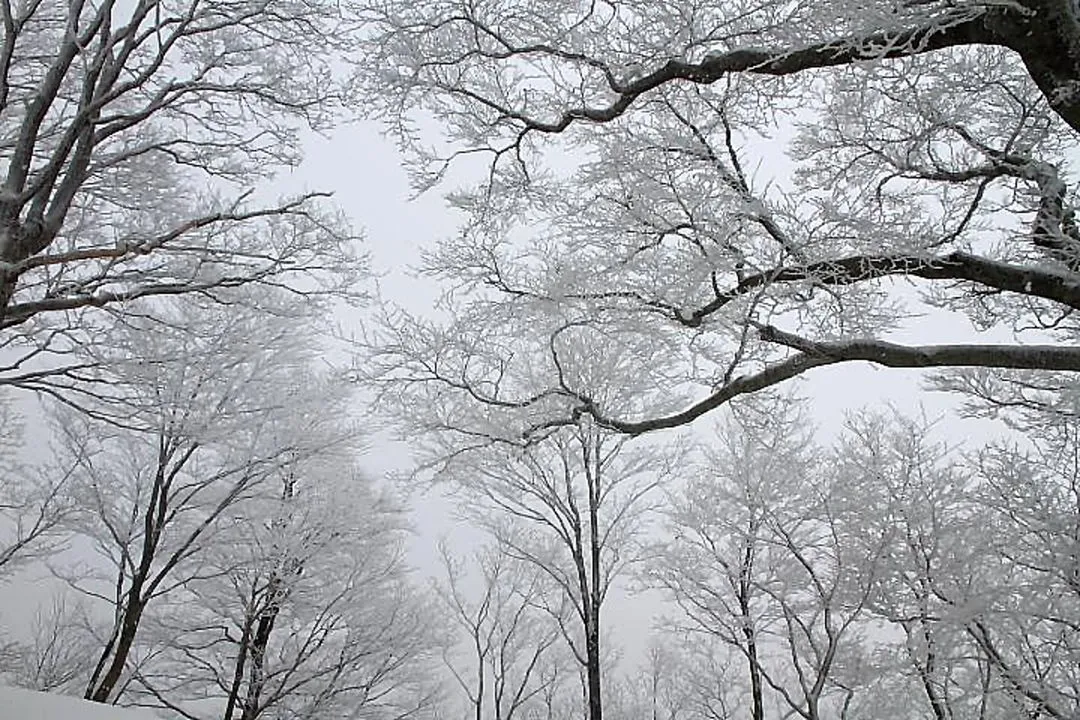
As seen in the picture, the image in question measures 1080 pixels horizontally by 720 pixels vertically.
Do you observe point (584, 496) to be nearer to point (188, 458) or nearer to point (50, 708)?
point (188, 458)

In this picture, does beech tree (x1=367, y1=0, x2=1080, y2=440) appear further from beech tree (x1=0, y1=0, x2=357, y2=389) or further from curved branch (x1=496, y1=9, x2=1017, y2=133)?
beech tree (x1=0, y1=0, x2=357, y2=389)

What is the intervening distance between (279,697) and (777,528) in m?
7.60

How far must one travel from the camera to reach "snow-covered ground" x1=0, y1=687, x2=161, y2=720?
223cm

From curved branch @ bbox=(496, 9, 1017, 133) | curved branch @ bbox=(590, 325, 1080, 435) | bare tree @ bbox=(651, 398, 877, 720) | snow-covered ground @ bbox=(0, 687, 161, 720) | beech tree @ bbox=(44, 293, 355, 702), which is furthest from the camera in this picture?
bare tree @ bbox=(651, 398, 877, 720)

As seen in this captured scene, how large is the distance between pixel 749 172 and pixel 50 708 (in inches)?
187

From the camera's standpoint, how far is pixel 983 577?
384 inches

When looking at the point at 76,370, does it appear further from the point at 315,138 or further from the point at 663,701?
the point at 663,701

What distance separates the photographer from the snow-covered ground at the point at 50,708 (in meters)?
2.23

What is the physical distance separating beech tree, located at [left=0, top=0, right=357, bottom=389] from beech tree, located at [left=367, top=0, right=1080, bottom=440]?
1.20m

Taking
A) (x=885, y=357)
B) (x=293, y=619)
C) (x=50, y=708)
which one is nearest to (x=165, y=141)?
(x=50, y=708)

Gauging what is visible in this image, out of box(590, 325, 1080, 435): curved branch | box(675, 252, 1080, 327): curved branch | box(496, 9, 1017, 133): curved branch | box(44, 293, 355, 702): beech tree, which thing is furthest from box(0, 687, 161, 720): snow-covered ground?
box(44, 293, 355, 702): beech tree

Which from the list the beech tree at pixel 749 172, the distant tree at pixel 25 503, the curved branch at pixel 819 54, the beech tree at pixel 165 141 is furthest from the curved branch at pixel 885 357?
the distant tree at pixel 25 503

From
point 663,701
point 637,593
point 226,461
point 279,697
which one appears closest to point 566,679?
point 663,701

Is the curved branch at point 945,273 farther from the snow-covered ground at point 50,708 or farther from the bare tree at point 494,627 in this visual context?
the bare tree at point 494,627
